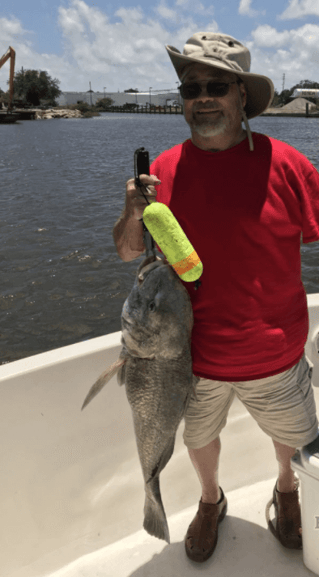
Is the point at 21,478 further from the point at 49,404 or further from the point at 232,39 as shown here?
the point at 232,39

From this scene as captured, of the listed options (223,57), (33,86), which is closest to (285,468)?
(223,57)

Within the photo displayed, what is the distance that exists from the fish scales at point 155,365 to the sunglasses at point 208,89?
27.0 inches

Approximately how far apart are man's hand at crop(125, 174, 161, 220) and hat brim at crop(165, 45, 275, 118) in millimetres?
495

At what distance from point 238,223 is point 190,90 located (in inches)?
22.7

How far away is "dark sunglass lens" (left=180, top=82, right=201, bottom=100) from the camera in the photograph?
1.88m

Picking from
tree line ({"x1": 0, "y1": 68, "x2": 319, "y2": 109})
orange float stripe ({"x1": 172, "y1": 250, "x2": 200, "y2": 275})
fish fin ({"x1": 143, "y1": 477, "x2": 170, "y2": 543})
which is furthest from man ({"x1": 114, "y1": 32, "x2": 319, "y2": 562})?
tree line ({"x1": 0, "y1": 68, "x2": 319, "y2": 109})

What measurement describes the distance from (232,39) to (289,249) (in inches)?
35.0

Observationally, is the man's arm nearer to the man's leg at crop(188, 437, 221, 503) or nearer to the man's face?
the man's face

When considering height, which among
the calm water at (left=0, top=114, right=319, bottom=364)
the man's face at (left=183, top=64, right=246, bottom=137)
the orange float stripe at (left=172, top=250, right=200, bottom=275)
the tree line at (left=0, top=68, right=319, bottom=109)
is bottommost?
the calm water at (left=0, top=114, right=319, bottom=364)

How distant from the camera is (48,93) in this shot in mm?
113750

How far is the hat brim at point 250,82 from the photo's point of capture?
5.93 ft

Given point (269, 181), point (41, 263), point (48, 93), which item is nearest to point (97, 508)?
point (269, 181)

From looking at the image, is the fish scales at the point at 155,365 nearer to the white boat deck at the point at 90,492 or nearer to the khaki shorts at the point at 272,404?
the khaki shorts at the point at 272,404

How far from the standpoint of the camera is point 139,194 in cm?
180
